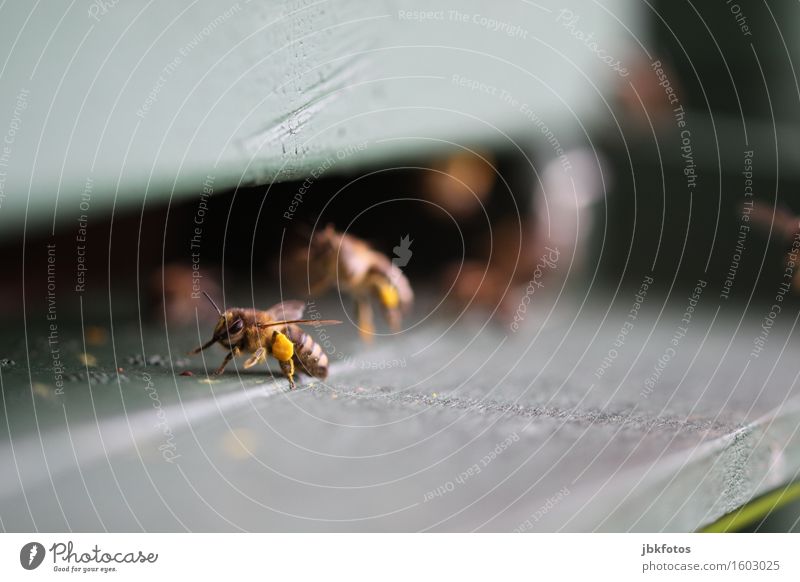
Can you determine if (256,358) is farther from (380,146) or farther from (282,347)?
(380,146)

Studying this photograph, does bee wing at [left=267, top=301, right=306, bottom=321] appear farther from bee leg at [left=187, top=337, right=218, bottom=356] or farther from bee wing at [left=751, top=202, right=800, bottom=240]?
bee wing at [left=751, top=202, right=800, bottom=240]

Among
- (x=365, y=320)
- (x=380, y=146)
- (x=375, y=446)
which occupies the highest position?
(x=380, y=146)

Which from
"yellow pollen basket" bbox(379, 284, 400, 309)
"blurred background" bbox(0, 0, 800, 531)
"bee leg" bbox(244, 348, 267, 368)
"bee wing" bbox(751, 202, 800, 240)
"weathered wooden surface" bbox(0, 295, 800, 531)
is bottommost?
"weathered wooden surface" bbox(0, 295, 800, 531)

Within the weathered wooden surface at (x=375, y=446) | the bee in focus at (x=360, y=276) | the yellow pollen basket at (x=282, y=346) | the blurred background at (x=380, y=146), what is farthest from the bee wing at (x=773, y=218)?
the yellow pollen basket at (x=282, y=346)

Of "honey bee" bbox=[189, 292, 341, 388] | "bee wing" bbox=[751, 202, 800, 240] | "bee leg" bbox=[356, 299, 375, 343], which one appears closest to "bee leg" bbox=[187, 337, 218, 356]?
"honey bee" bbox=[189, 292, 341, 388]

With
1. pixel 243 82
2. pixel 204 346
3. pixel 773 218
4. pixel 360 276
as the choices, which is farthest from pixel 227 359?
pixel 773 218
